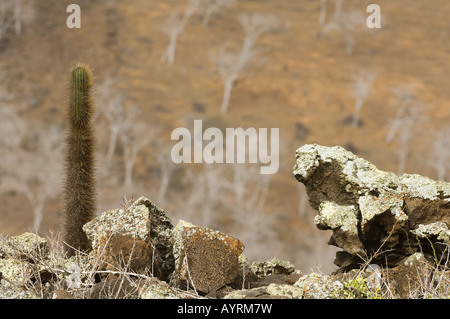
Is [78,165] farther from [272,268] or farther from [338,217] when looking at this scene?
[338,217]

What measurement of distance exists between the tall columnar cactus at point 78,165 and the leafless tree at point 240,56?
42931mm

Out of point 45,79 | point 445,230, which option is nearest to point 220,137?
point 45,79

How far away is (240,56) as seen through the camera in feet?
170

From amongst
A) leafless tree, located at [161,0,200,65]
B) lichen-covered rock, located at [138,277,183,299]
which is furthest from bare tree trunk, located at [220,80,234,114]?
lichen-covered rock, located at [138,277,183,299]

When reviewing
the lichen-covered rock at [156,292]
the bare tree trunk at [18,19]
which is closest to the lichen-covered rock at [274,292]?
the lichen-covered rock at [156,292]

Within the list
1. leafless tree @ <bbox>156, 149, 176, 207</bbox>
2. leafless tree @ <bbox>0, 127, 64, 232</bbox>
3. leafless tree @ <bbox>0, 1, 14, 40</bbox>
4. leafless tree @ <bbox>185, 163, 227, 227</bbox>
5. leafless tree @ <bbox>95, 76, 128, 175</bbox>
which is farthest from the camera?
leafless tree @ <bbox>0, 1, 14, 40</bbox>

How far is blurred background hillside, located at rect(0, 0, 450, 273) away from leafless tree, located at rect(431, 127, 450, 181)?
125 mm

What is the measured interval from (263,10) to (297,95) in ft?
41.7

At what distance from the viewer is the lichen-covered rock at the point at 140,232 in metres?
3.70

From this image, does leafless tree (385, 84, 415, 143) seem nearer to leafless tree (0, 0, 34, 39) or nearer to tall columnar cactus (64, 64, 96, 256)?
leafless tree (0, 0, 34, 39)

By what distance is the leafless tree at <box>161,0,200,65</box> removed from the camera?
5156 centimetres

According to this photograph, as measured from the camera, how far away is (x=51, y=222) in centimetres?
3628

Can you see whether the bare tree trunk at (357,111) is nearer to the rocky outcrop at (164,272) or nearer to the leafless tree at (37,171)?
the leafless tree at (37,171)
